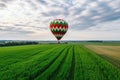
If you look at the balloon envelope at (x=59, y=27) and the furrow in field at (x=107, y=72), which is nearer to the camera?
the furrow in field at (x=107, y=72)

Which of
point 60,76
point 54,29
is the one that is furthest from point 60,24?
point 60,76

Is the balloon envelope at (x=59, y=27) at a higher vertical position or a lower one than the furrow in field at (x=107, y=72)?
higher

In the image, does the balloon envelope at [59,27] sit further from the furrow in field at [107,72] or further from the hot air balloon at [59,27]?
the furrow in field at [107,72]

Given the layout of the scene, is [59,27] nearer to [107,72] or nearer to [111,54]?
[111,54]

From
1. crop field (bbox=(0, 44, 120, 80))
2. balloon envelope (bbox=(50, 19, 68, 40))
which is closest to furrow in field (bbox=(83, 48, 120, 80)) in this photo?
crop field (bbox=(0, 44, 120, 80))

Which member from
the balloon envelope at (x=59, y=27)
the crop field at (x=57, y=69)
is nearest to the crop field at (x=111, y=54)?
the crop field at (x=57, y=69)

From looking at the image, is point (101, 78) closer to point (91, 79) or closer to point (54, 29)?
point (91, 79)

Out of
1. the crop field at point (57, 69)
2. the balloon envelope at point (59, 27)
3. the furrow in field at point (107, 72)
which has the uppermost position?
the balloon envelope at point (59, 27)

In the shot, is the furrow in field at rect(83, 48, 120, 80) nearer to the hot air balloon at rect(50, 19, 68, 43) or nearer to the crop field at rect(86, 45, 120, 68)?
the crop field at rect(86, 45, 120, 68)

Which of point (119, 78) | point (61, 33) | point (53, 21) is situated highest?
point (53, 21)
